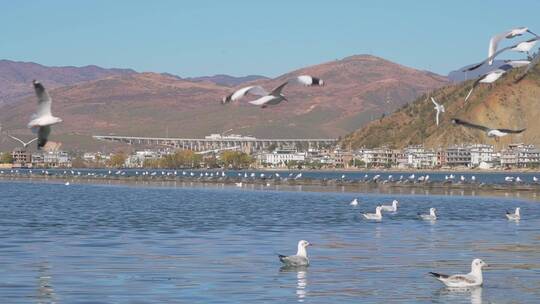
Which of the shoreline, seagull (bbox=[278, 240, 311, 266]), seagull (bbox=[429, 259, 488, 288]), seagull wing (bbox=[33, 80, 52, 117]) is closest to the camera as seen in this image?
seagull wing (bbox=[33, 80, 52, 117])

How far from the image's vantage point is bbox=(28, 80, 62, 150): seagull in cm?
1600

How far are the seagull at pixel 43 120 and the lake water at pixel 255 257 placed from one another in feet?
30.6

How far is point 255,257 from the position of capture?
35781 mm

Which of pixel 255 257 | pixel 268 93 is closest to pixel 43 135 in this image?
pixel 268 93

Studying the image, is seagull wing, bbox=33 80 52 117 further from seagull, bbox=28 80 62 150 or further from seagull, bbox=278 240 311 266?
seagull, bbox=278 240 311 266

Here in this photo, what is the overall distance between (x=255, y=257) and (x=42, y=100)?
20.3 m

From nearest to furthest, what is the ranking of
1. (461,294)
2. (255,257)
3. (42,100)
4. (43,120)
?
(42,100), (43,120), (461,294), (255,257)

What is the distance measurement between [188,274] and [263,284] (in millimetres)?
3032

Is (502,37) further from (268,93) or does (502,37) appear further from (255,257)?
(255,257)

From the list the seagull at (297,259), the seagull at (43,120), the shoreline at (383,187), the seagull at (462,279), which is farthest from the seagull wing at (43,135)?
the shoreline at (383,187)

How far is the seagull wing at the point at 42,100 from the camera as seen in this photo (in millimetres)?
15479

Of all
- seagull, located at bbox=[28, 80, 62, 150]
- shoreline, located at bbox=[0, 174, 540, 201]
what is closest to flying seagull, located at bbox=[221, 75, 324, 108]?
seagull, located at bbox=[28, 80, 62, 150]

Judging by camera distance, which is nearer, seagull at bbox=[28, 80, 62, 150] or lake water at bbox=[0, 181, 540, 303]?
seagull at bbox=[28, 80, 62, 150]

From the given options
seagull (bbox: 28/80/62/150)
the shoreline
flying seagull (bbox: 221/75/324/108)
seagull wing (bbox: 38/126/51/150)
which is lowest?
the shoreline
